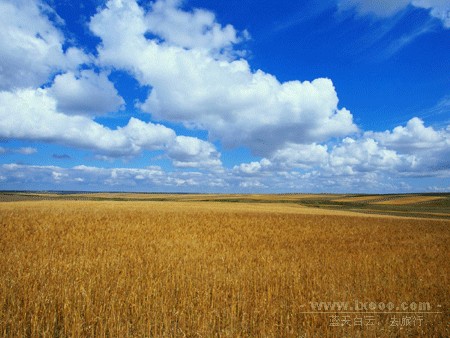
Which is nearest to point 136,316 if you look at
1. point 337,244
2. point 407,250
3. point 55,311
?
point 55,311

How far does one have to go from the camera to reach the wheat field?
510cm

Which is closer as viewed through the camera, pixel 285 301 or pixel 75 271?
pixel 285 301

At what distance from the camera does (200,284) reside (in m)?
7.05

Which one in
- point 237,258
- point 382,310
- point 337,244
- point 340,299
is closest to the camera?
point 382,310

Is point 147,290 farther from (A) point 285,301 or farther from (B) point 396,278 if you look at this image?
(B) point 396,278

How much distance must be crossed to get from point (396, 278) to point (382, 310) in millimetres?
2967

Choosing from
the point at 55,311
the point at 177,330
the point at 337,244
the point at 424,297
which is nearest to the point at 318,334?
the point at 177,330

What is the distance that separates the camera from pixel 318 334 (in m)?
5.00

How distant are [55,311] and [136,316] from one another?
5.11 feet

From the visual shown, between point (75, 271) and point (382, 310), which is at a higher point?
point (75, 271)

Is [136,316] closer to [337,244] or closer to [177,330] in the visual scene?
[177,330]

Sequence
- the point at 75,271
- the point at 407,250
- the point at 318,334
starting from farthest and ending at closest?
1. the point at 407,250
2. the point at 75,271
3. the point at 318,334

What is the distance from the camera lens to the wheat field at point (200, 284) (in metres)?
5.10

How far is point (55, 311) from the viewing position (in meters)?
5.35
